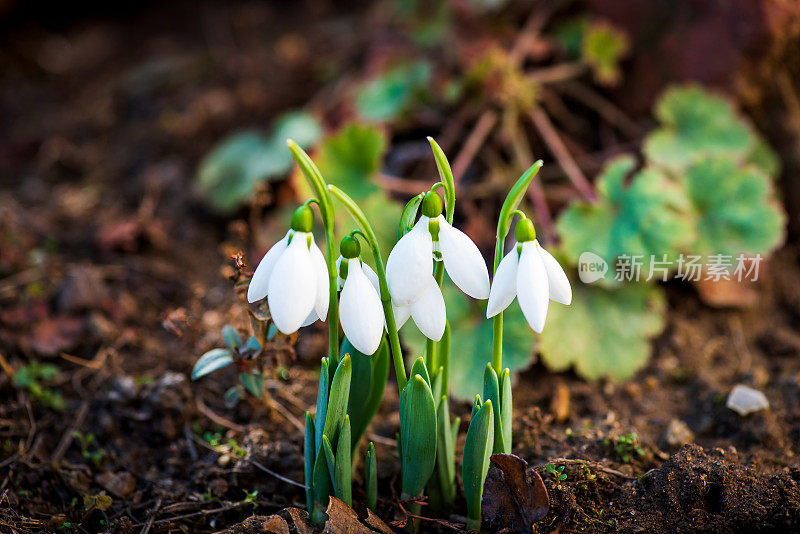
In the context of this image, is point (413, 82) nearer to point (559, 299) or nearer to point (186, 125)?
point (186, 125)

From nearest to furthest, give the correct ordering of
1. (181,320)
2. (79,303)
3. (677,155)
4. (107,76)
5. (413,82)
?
(181,320) < (79,303) < (677,155) < (413,82) < (107,76)

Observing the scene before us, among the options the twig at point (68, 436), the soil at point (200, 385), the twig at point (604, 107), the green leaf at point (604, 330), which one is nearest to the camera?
the soil at point (200, 385)

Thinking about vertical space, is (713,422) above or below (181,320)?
below

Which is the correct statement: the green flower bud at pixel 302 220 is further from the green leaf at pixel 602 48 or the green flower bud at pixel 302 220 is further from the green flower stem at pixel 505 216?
the green leaf at pixel 602 48

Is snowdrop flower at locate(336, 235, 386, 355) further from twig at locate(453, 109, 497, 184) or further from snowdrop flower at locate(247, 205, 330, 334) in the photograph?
twig at locate(453, 109, 497, 184)

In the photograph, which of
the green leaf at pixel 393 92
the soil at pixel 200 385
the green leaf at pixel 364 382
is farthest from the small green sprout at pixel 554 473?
the green leaf at pixel 393 92

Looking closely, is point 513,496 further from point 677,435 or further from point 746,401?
point 746,401

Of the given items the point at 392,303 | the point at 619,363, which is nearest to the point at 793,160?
the point at 619,363
